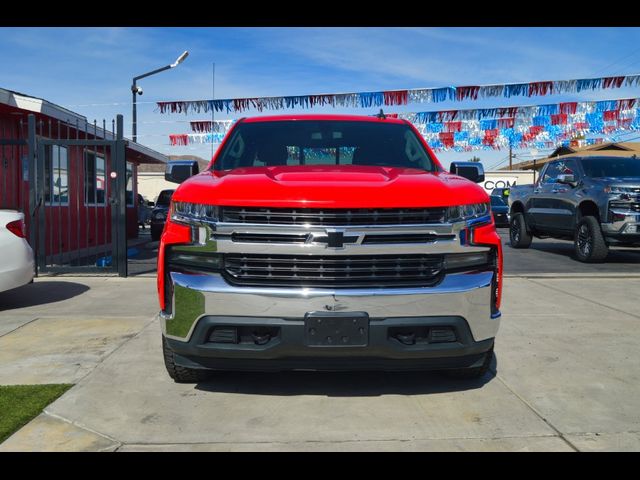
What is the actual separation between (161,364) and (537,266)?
8166 mm

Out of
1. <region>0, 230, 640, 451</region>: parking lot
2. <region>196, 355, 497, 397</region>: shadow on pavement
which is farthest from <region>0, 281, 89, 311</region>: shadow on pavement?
<region>196, 355, 497, 397</region>: shadow on pavement

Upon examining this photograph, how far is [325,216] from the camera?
11.0 feet

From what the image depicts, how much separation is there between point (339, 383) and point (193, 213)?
5.15 feet

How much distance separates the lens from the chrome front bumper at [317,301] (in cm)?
326

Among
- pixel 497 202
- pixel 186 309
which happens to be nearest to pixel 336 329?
pixel 186 309

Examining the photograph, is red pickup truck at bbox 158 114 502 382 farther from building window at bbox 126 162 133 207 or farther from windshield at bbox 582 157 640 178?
building window at bbox 126 162 133 207

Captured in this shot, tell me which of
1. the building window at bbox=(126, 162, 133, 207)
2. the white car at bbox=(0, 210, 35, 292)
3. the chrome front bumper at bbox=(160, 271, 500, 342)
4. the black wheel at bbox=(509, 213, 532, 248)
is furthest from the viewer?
the building window at bbox=(126, 162, 133, 207)

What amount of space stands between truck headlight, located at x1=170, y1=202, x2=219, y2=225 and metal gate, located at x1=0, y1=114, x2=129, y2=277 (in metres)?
5.84

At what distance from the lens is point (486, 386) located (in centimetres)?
407

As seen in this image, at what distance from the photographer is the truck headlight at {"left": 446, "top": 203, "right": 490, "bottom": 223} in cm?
349

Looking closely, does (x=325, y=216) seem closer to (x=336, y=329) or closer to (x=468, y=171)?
(x=336, y=329)

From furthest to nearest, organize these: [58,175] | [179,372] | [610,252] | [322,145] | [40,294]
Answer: [610,252] → [58,175] → [40,294] → [322,145] → [179,372]

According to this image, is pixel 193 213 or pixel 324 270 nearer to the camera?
pixel 324 270

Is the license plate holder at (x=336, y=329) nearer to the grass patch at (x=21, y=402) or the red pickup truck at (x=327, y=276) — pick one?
the red pickup truck at (x=327, y=276)
